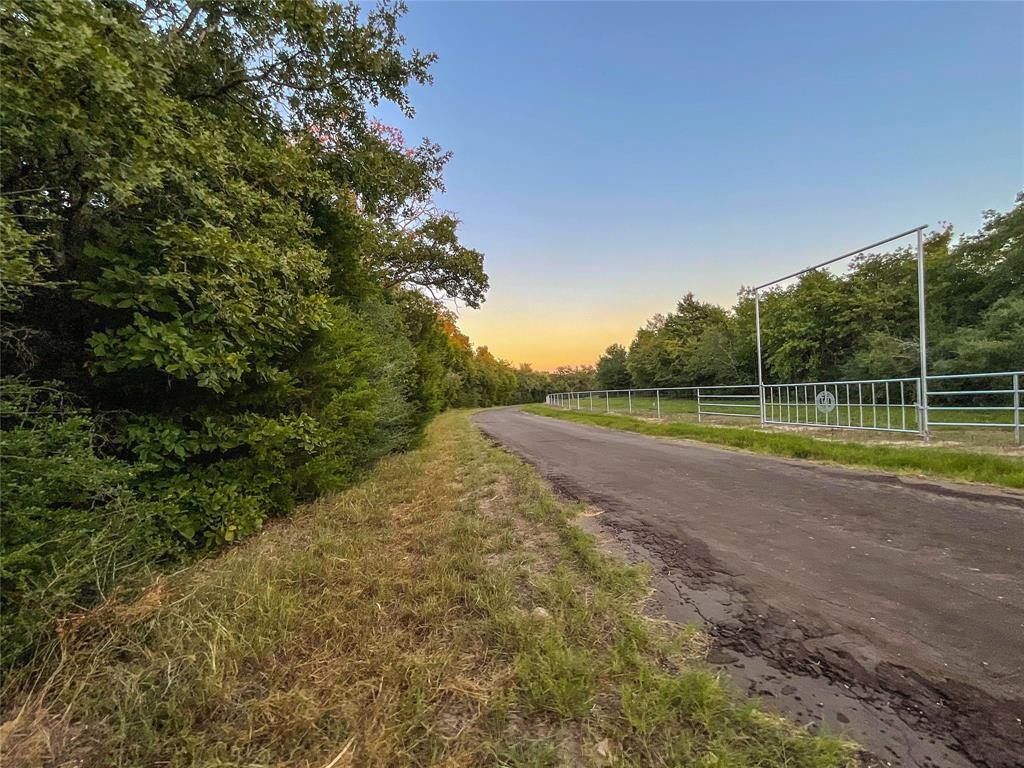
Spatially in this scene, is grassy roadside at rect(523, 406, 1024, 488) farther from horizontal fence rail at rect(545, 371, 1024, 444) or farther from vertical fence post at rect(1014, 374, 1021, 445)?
horizontal fence rail at rect(545, 371, 1024, 444)

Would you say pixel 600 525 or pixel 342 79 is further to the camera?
pixel 342 79

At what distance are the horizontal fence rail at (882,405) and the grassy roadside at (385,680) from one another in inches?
320

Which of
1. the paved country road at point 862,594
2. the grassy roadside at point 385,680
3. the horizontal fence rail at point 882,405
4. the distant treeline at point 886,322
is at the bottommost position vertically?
the paved country road at point 862,594

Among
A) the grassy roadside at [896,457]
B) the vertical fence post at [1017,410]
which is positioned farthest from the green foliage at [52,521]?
the vertical fence post at [1017,410]

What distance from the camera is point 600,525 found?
3.96 meters

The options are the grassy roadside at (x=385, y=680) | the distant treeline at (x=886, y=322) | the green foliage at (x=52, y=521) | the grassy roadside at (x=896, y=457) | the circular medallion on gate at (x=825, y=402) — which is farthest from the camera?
the distant treeline at (x=886, y=322)

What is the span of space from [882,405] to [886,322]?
1316 cm

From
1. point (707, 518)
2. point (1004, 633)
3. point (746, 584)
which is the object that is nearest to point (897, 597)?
point (1004, 633)

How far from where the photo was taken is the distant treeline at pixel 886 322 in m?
13.5

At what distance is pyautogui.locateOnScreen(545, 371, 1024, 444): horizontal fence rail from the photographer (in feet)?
23.9

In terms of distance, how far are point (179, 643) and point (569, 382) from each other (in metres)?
65.2

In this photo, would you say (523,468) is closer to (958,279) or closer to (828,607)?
(828,607)

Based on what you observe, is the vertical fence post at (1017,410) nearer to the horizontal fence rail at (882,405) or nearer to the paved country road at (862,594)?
the horizontal fence rail at (882,405)

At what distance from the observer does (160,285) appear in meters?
2.52
